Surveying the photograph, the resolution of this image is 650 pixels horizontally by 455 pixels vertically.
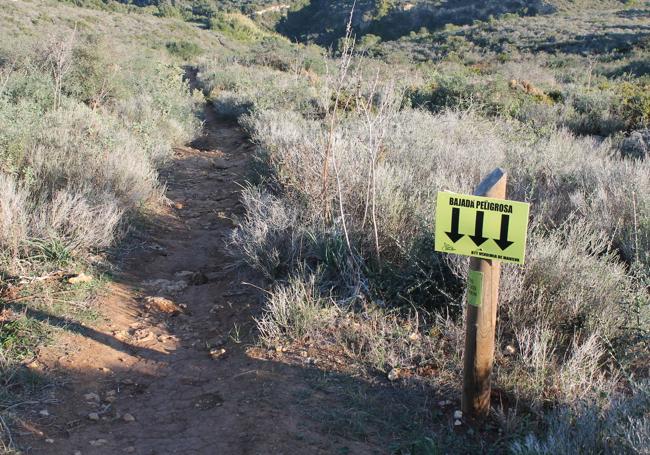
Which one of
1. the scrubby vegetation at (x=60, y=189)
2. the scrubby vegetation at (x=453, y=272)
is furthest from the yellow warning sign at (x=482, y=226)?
the scrubby vegetation at (x=60, y=189)

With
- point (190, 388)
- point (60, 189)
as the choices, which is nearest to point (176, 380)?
point (190, 388)

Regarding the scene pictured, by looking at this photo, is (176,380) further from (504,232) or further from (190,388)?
(504,232)

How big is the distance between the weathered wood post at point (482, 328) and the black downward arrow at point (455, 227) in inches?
5.9

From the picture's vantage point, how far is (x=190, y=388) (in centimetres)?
359

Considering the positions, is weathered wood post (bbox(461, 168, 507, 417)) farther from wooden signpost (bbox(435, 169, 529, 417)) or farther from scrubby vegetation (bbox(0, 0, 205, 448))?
scrubby vegetation (bbox(0, 0, 205, 448))

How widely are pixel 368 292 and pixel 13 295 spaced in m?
2.64

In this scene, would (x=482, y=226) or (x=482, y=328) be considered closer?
(x=482, y=226)

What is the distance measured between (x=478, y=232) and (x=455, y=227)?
12 cm

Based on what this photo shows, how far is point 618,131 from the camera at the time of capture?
10.7m

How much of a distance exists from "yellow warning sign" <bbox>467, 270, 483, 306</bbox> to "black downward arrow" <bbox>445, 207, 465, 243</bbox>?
0.71 feet

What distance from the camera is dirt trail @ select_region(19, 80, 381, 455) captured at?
3.04 m

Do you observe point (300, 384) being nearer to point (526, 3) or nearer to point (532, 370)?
point (532, 370)

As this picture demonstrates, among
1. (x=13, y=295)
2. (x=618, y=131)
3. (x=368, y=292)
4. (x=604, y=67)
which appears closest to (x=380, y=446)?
(x=368, y=292)

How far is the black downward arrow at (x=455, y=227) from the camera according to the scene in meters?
2.77
